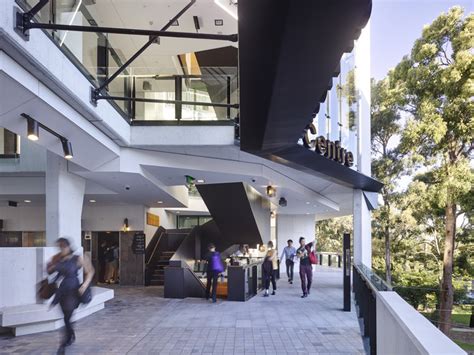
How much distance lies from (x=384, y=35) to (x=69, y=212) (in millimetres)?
13939

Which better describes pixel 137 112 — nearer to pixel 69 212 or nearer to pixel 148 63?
pixel 69 212

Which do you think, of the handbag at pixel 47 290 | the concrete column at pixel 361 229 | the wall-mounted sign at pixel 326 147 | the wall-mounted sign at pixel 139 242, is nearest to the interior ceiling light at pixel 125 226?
the wall-mounted sign at pixel 139 242

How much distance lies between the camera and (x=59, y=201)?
36.7 feet

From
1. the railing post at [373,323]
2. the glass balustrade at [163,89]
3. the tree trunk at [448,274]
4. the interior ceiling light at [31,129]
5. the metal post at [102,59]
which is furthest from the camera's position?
the tree trunk at [448,274]

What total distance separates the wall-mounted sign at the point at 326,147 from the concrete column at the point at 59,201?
5.58m

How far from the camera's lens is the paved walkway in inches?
304

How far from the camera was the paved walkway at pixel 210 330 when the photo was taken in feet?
25.3

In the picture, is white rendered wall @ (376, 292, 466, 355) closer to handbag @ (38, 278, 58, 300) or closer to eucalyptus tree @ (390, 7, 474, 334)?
handbag @ (38, 278, 58, 300)

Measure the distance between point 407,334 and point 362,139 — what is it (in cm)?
1245

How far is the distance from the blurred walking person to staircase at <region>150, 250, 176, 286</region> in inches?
462

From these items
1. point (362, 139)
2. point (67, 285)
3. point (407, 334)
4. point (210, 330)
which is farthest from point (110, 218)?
point (407, 334)

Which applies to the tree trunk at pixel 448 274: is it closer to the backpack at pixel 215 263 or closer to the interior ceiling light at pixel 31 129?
the backpack at pixel 215 263

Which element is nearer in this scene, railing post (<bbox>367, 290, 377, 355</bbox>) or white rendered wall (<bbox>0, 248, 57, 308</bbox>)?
railing post (<bbox>367, 290, 377, 355</bbox>)

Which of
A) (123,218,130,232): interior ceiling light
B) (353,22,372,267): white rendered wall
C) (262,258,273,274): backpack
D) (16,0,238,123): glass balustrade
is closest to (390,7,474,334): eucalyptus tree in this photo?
(353,22,372,267): white rendered wall
